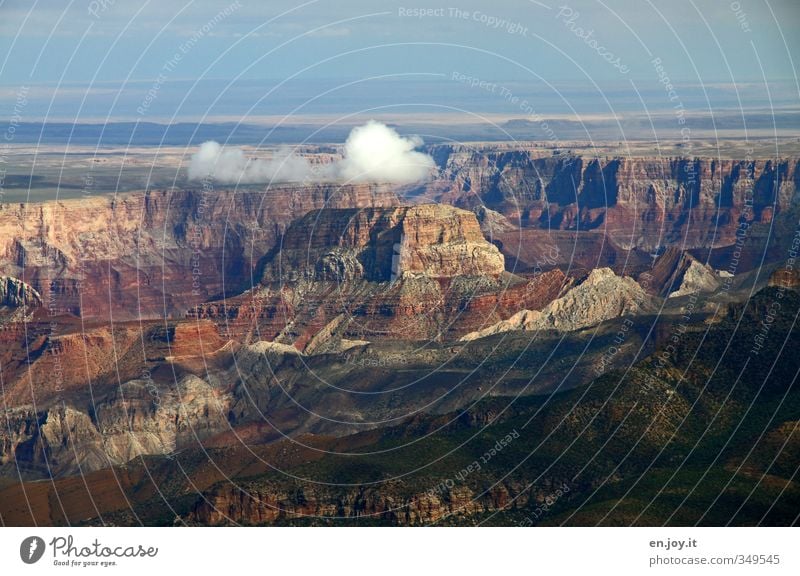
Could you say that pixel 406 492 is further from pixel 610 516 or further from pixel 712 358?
pixel 712 358

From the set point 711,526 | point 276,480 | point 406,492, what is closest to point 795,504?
point 711,526

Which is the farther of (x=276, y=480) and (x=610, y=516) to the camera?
(x=276, y=480)

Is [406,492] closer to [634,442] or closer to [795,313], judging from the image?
[634,442]

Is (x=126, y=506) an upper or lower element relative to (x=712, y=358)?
lower

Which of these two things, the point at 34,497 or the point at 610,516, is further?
the point at 34,497

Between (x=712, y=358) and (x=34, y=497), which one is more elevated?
(x=712, y=358)

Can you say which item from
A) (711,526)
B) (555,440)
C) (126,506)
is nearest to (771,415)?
(555,440)
